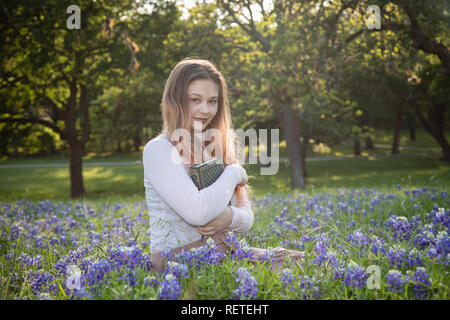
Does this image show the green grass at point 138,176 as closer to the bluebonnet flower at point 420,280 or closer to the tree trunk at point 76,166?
the tree trunk at point 76,166

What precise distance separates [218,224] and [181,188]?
1.46 ft

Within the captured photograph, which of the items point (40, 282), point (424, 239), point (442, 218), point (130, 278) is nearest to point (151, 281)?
point (130, 278)

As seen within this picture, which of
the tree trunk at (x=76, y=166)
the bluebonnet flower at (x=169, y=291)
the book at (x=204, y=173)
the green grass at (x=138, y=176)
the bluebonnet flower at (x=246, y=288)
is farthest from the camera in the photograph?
the green grass at (x=138, y=176)

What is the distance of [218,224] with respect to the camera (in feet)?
9.14

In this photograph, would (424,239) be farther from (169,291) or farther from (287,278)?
(169,291)

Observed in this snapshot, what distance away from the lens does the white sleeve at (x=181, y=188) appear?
100 inches

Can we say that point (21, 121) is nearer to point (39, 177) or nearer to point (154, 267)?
point (39, 177)

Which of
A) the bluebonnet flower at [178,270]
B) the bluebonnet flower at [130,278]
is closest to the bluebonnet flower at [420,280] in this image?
the bluebonnet flower at [178,270]

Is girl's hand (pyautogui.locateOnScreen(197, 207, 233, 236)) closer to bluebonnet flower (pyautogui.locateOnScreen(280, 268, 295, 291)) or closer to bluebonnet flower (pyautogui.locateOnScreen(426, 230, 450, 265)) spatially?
bluebonnet flower (pyautogui.locateOnScreen(280, 268, 295, 291))

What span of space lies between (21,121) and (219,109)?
13.6 m

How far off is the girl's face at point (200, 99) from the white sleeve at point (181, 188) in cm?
45

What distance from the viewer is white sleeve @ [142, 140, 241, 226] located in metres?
2.54

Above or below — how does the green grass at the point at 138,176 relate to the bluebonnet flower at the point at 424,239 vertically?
below
